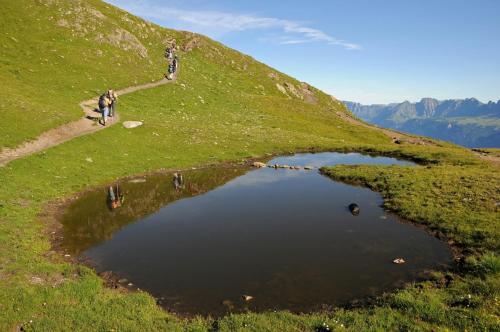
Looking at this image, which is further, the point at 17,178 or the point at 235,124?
the point at 235,124

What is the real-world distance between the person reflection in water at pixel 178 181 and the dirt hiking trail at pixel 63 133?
44.8ft

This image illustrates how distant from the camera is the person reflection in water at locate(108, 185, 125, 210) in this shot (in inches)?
1199

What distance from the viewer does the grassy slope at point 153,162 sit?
1559 centimetres

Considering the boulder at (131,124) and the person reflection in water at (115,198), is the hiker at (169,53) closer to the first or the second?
the boulder at (131,124)

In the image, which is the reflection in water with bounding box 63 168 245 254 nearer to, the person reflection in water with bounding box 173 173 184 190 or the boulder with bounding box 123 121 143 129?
the person reflection in water with bounding box 173 173 184 190

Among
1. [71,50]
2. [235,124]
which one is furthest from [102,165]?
[71,50]

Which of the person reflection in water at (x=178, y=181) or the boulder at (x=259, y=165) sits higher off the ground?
the boulder at (x=259, y=165)

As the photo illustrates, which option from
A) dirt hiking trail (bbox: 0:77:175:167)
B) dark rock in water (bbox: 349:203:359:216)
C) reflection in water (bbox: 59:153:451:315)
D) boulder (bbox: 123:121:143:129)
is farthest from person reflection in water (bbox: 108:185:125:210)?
dark rock in water (bbox: 349:203:359:216)

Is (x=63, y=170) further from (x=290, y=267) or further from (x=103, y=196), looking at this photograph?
(x=290, y=267)

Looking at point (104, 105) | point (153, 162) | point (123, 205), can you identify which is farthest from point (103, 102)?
point (123, 205)

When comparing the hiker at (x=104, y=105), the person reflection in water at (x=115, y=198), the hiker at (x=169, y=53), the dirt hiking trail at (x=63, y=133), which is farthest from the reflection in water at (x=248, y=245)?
the hiker at (x=169, y=53)

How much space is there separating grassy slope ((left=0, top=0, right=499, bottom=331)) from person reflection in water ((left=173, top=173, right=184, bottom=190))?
3.29m

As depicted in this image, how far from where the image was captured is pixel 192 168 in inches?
1752

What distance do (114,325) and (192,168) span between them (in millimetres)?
30261
